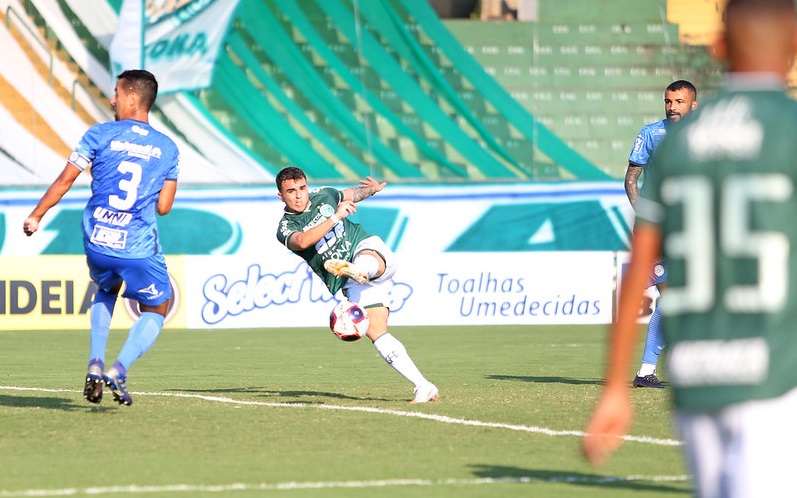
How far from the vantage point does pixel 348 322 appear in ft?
31.0

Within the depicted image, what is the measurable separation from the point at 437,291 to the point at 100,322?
12.4 metres

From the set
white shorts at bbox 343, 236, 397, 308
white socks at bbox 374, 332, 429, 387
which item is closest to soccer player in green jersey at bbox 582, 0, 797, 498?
white socks at bbox 374, 332, 429, 387

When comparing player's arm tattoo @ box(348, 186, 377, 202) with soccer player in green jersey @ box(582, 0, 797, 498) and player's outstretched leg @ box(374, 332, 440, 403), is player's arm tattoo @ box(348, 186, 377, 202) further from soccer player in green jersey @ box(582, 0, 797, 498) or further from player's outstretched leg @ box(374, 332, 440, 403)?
soccer player in green jersey @ box(582, 0, 797, 498)

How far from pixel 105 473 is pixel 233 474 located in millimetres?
594

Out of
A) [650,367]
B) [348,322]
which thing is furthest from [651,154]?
[348,322]

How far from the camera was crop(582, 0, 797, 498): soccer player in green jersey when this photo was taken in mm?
3240

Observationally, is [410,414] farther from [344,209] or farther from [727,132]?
[727,132]

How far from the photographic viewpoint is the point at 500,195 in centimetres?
2600

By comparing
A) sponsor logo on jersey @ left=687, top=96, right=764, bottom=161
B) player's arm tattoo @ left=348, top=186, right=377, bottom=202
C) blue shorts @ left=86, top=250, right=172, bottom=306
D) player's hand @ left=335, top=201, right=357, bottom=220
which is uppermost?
player's arm tattoo @ left=348, top=186, right=377, bottom=202

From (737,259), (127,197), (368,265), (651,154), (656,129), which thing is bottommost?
(737,259)

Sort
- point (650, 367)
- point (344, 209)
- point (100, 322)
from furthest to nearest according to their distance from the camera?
point (650, 367) → point (344, 209) → point (100, 322)

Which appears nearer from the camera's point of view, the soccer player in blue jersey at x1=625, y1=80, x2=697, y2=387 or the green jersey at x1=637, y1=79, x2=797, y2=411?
the green jersey at x1=637, y1=79, x2=797, y2=411

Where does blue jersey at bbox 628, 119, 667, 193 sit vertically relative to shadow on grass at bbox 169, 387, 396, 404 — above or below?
above

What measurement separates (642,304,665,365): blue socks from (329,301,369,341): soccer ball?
2.42m
